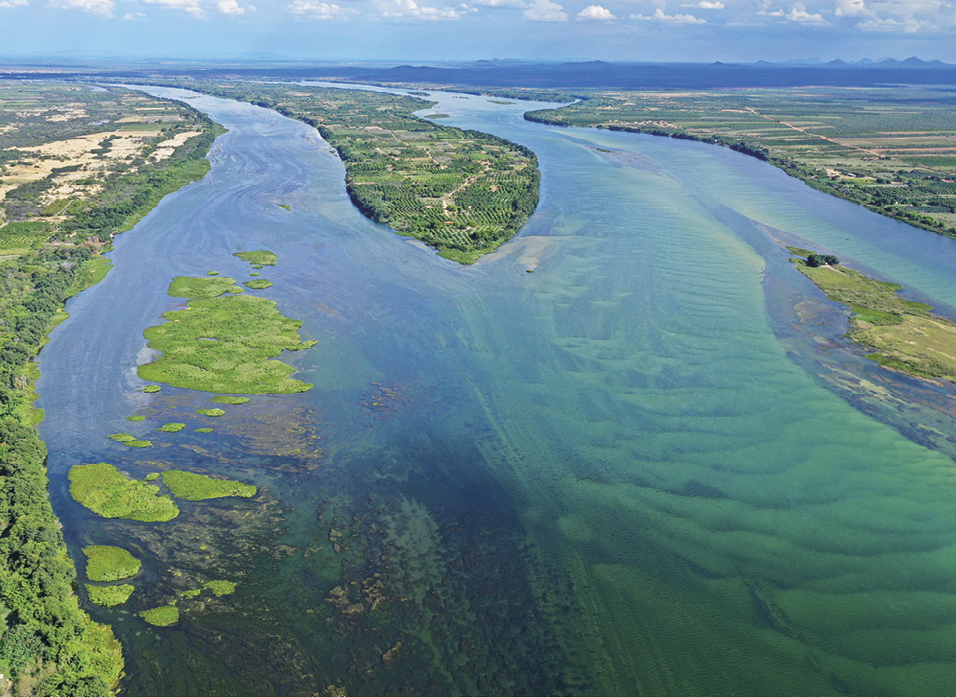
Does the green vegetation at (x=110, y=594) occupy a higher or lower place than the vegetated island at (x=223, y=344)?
lower

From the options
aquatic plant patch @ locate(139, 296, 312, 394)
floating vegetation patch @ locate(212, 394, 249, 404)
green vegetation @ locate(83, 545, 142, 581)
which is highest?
aquatic plant patch @ locate(139, 296, 312, 394)

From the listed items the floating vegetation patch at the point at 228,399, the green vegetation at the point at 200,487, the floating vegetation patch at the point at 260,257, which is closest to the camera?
the green vegetation at the point at 200,487

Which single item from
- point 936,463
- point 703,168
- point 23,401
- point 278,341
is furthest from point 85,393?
point 703,168

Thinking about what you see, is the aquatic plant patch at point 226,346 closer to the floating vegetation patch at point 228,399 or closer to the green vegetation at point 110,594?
the floating vegetation patch at point 228,399

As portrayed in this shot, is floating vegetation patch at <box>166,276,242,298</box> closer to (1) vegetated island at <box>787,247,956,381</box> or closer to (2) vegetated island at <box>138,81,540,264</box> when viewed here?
(2) vegetated island at <box>138,81,540,264</box>

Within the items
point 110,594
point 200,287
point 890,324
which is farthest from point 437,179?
point 110,594

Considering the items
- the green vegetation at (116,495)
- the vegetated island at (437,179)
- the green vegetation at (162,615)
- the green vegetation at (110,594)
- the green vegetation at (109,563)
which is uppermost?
the vegetated island at (437,179)

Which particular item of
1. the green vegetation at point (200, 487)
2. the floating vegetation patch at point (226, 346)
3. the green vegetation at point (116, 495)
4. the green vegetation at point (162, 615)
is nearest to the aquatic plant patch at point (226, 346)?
the floating vegetation patch at point (226, 346)

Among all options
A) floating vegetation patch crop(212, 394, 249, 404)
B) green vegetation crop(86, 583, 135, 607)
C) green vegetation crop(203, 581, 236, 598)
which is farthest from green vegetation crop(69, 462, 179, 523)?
floating vegetation patch crop(212, 394, 249, 404)
